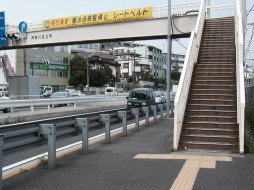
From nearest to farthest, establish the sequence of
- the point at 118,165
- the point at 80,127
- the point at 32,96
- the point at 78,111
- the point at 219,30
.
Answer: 1. the point at 118,165
2. the point at 80,127
3. the point at 219,30
4. the point at 78,111
5. the point at 32,96

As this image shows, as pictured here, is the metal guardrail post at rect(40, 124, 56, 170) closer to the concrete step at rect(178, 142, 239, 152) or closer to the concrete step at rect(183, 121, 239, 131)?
the concrete step at rect(178, 142, 239, 152)

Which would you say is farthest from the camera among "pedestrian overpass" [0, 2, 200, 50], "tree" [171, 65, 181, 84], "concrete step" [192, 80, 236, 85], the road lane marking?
"tree" [171, 65, 181, 84]

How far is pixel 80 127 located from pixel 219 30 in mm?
10600

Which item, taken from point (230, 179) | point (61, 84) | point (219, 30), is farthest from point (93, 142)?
point (61, 84)

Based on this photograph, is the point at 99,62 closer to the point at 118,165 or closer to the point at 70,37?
the point at 70,37

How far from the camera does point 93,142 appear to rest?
10.8 meters

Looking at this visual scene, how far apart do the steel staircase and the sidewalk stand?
886mm

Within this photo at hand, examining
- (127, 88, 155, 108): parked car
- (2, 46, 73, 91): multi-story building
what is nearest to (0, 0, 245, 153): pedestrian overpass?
(127, 88, 155, 108): parked car

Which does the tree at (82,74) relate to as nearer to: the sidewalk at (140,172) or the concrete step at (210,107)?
the concrete step at (210,107)

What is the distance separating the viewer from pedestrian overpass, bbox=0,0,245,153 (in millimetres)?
9336

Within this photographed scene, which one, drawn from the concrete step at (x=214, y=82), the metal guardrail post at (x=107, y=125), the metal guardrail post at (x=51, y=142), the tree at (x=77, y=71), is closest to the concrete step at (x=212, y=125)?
the metal guardrail post at (x=107, y=125)

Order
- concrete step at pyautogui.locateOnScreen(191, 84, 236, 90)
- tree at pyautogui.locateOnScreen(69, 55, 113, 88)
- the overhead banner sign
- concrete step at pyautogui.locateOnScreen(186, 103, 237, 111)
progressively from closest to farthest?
concrete step at pyautogui.locateOnScreen(186, 103, 237, 111)
concrete step at pyautogui.locateOnScreen(191, 84, 236, 90)
the overhead banner sign
tree at pyautogui.locateOnScreen(69, 55, 113, 88)

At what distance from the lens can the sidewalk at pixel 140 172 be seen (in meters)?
5.90

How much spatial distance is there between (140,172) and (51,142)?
1864 mm
